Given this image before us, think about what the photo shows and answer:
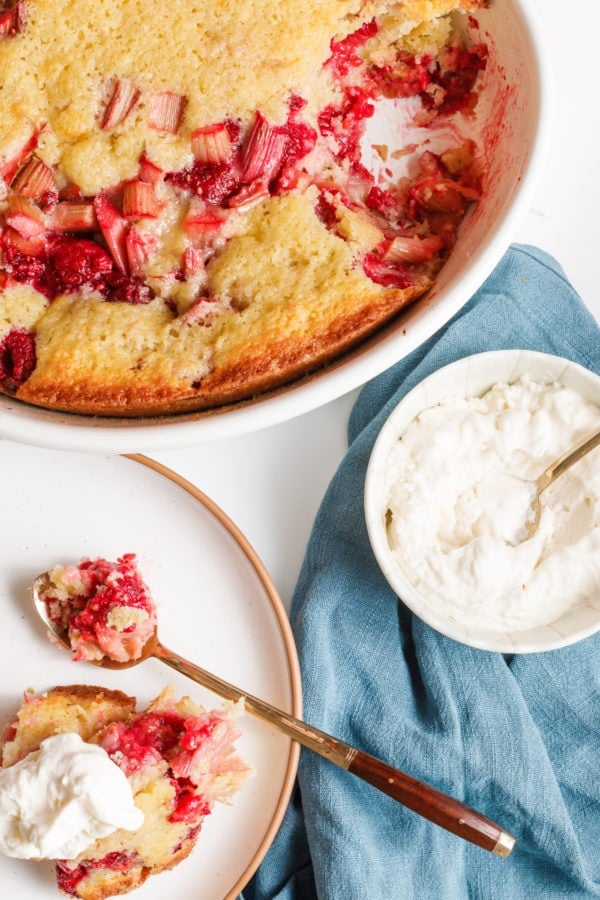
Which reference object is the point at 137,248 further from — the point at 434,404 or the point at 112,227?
the point at 434,404

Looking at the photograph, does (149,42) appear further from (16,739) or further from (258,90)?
(16,739)

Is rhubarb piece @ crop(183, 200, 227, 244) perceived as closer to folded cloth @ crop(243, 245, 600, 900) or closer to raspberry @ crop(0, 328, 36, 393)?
raspberry @ crop(0, 328, 36, 393)

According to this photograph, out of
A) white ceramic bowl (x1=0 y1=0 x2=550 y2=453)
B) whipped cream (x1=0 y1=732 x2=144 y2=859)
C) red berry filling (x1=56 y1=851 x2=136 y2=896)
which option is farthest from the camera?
red berry filling (x1=56 y1=851 x2=136 y2=896)

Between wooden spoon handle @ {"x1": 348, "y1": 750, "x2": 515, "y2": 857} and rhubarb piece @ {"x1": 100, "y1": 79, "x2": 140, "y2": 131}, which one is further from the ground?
rhubarb piece @ {"x1": 100, "y1": 79, "x2": 140, "y2": 131}

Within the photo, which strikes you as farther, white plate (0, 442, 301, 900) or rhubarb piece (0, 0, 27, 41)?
white plate (0, 442, 301, 900)

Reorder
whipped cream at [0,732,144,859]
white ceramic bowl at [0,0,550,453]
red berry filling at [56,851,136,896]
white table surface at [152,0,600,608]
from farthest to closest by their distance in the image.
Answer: white table surface at [152,0,600,608] < red berry filling at [56,851,136,896] < whipped cream at [0,732,144,859] < white ceramic bowl at [0,0,550,453]

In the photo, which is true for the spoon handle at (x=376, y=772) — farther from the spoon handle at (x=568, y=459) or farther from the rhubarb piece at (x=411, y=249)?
the rhubarb piece at (x=411, y=249)

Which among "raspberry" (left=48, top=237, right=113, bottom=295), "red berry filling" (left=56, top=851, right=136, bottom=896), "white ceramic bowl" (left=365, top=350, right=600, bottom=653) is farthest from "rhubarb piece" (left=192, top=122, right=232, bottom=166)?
"red berry filling" (left=56, top=851, right=136, bottom=896)
